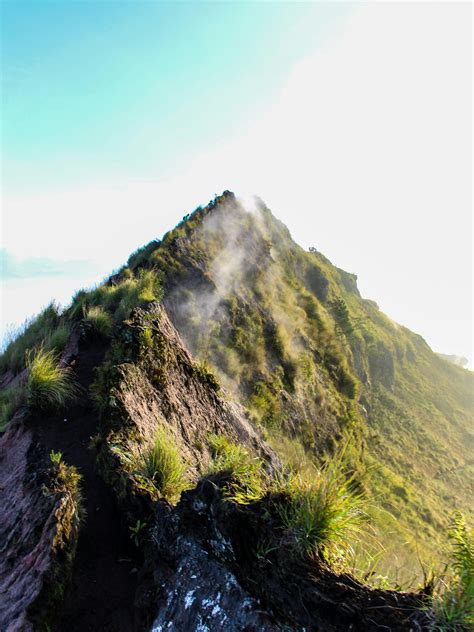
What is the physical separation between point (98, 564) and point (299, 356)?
1961 cm

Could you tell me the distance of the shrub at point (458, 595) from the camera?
278 cm

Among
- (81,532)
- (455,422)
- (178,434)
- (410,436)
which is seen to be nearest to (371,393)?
(410,436)

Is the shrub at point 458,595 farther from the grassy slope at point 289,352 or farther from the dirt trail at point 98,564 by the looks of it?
the dirt trail at point 98,564

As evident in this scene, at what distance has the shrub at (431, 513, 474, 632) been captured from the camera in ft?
9.11

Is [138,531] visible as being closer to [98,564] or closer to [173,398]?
[98,564]

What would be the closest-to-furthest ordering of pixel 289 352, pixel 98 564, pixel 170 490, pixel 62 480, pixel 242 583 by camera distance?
pixel 242 583 → pixel 98 564 → pixel 170 490 → pixel 62 480 → pixel 289 352

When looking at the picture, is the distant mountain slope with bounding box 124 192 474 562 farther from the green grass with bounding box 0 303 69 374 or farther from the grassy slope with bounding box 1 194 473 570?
the green grass with bounding box 0 303 69 374

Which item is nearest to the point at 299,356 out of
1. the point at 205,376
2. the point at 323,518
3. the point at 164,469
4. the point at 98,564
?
the point at 205,376

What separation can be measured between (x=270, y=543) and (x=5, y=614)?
289 centimetres

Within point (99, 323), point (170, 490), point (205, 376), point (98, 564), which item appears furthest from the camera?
point (99, 323)

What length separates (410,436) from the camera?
1441 inches

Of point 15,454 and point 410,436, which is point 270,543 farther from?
point 410,436

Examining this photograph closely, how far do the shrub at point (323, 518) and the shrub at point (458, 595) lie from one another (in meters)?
0.77

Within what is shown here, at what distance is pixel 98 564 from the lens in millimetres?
4676
